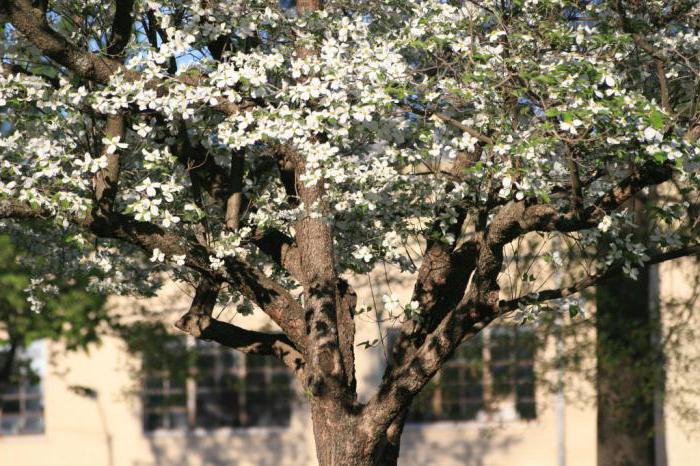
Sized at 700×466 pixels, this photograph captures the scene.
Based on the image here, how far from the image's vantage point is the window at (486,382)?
17469 mm

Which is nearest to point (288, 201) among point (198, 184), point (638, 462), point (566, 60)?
point (198, 184)

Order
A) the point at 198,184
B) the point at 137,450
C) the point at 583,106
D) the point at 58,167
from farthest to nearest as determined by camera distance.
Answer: the point at 137,450
the point at 198,184
the point at 58,167
the point at 583,106

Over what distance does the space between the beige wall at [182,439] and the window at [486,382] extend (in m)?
0.26

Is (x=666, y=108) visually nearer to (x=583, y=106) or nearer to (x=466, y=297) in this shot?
(x=583, y=106)

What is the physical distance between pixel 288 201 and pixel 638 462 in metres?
9.31

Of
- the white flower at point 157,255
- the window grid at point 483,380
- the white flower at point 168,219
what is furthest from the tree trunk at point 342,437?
the window grid at point 483,380

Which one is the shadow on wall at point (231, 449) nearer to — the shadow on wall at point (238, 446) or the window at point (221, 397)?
the shadow on wall at point (238, 446)

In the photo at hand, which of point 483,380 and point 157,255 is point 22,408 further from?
point 157,255

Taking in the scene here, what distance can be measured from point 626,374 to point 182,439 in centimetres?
866

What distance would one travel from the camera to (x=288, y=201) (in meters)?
9.55

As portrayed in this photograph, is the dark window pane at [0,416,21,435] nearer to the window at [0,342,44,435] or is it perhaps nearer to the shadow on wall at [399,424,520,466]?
the window at [0,342,44,435]

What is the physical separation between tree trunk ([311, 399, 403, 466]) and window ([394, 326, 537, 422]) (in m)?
7.84

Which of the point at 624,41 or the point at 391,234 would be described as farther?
the point at 391,234

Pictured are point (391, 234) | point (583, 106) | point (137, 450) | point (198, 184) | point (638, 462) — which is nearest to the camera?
point (583, 106)
